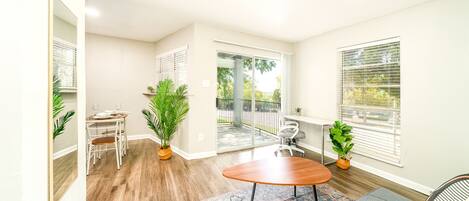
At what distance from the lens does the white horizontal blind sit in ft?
3.48

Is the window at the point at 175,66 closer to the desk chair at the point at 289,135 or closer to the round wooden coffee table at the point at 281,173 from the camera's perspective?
the desk chair at the point at 289,135

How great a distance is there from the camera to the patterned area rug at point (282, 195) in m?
2.28

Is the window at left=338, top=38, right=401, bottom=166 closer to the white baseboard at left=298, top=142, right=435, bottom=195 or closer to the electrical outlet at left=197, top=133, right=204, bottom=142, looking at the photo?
the white baseboard at left=298, top=142, right=435, bottom=195

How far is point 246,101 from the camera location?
4.37 m

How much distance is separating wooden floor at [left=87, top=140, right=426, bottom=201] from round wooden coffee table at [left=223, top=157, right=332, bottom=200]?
0.58 m

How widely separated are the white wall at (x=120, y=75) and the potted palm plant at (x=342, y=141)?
4.41 metres

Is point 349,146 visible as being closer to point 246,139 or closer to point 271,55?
point 246,139

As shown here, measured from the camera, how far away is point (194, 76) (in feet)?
11.7

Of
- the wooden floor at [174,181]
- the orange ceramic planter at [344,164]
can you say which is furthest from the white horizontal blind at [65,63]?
the orange ceramic planter at [344,164]

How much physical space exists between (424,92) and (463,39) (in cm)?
71

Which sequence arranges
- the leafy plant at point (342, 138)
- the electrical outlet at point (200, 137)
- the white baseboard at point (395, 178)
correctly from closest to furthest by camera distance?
the white baseboard at point (395, 178) < the leafy plant at point (342, 138) < the electrical outlet at point (200, 137)

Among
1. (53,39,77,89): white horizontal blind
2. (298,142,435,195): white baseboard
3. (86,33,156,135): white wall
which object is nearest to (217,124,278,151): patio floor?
(298,142,435,195): white baseboard

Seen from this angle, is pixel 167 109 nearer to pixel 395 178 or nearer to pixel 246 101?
pixel 246 101
